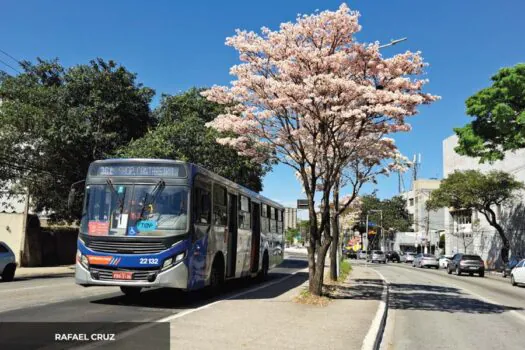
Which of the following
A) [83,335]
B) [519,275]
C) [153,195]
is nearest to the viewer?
[83,335]

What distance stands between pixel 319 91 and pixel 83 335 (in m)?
7.79

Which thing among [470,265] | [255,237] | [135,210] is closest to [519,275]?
[470,265]

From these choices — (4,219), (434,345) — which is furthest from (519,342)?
(4,219)

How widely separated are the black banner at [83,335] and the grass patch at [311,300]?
4.92 metres

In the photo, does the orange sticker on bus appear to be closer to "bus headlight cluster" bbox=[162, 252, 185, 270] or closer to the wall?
"bus headlight cluster" bbox=[162, 252, 185, 270]

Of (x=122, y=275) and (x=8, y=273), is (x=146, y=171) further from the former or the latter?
(x=8, y=273)

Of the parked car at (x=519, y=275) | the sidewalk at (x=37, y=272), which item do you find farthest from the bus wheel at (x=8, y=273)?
the parked car at (x=519, y=275)

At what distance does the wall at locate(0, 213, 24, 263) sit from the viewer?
3009 cm

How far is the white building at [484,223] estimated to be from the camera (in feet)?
138

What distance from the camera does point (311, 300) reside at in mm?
13078

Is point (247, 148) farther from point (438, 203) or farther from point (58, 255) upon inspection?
point (438, 203)

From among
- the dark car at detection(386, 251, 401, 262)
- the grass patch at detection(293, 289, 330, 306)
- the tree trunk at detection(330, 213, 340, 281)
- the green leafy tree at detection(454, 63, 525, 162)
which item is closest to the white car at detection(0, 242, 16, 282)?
the grass patch at detection(293, 289, 330, 306)

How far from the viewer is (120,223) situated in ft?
36.7

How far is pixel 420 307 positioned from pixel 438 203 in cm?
3053
